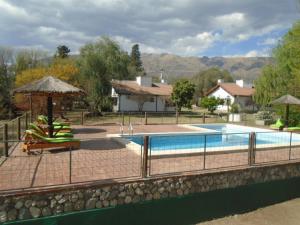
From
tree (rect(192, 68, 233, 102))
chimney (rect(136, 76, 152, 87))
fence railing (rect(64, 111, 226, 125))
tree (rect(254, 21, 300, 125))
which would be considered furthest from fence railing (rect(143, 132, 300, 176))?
tree (rect(192, 68, 233, 102))

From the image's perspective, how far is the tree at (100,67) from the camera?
33.1m

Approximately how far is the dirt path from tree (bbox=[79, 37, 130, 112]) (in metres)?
25.7

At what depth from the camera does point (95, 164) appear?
9.29 metres

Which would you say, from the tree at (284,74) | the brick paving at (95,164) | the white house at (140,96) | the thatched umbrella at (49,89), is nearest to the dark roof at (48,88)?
the thatched umbrella at (49,89)

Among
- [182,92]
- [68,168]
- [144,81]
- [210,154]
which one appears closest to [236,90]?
[144,81]

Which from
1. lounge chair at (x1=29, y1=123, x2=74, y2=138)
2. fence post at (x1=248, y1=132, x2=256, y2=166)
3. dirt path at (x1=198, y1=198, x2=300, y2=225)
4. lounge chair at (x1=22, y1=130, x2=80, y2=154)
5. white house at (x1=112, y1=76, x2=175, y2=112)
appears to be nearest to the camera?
dirt path at (x1=198, y1=198, x2=300, y2=225)

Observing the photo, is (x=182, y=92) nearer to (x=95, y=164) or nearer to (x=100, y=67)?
(x=100, y=67)

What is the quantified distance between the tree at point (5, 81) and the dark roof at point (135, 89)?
12.0 m

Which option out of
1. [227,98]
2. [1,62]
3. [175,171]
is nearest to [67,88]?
[175,171]

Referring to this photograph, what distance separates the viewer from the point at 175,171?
879 cm

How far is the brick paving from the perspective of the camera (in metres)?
7.70

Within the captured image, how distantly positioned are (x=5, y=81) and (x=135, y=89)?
50.7ft

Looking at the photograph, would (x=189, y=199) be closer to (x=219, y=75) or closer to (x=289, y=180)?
(x=289, y=180)

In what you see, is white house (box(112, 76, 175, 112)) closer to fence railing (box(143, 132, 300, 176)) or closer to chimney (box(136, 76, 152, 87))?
chimney (box(136, 76, 152, 87))
